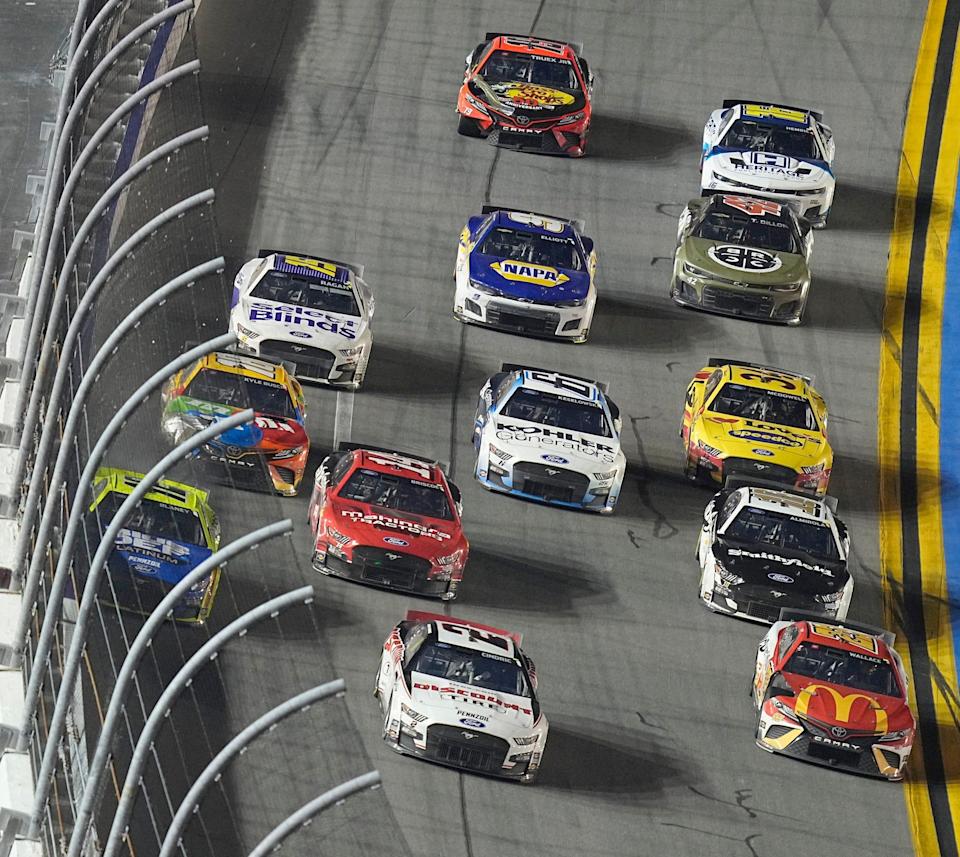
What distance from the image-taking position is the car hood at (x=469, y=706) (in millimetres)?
19078

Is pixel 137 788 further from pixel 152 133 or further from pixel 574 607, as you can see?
pixel 574 607

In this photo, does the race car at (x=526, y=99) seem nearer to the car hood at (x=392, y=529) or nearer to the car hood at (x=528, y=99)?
the car hood at (x=528, y=99)

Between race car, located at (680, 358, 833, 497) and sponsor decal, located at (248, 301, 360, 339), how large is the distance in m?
4.36

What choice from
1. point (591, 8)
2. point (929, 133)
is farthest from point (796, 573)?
point (591, 8)

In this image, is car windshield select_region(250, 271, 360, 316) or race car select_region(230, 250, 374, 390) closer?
race car select_region(230, 250, 374, 390)

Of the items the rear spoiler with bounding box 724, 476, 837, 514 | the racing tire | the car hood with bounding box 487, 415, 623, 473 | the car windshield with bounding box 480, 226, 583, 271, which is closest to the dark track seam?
the rear spoiler with bounding box 724, 476, 837, 514

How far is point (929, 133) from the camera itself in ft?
113

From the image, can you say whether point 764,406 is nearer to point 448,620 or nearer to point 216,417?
point 448,620

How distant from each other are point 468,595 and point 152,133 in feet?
27.7

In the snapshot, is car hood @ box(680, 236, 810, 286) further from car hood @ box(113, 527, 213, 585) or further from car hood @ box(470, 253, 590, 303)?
car hood @ box(113, 527, 213, 585)

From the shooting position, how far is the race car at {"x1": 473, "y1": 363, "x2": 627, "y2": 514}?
2358cm

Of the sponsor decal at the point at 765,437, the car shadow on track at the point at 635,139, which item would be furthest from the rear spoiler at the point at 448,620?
the car shadow on track at the point at 635,139

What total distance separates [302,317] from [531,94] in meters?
7.55

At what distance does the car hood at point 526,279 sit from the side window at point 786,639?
6456 millimetres
